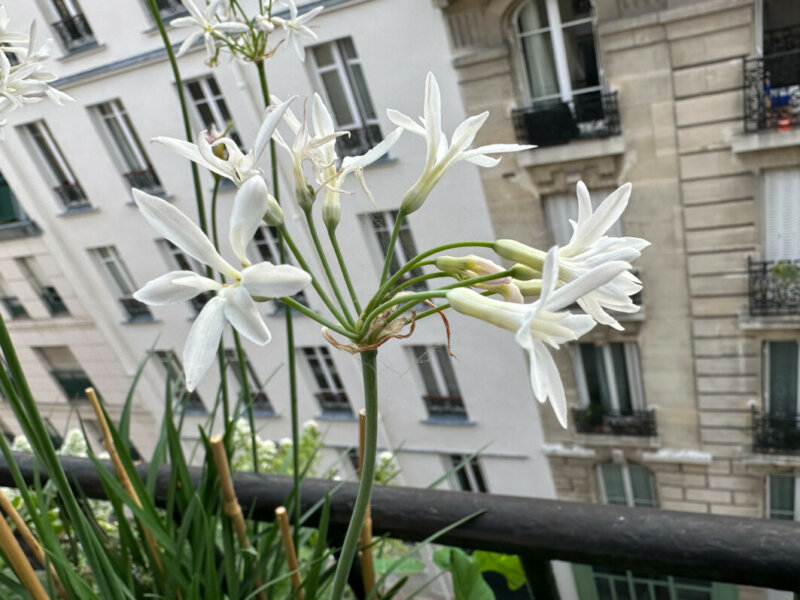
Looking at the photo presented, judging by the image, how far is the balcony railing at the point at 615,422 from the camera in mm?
1574

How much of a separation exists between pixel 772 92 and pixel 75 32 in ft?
4.34

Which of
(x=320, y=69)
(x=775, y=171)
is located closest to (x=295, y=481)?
(x=320, y=69)

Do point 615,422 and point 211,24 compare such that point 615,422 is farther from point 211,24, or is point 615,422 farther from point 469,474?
point 211,24

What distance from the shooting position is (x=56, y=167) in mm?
1418

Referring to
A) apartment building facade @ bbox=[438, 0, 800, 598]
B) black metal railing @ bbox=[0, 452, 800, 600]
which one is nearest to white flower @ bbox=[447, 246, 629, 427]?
black metal railing @ bbox=[0, 452, 800, 600]

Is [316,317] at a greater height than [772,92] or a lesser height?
greater

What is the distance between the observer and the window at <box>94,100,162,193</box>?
122 centimetres

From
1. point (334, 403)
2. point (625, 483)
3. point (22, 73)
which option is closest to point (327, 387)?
point (334, 403)

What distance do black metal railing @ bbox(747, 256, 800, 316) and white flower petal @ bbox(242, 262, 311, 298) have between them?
1.34 metres

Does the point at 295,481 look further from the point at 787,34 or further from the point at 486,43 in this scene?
the point at 787,34

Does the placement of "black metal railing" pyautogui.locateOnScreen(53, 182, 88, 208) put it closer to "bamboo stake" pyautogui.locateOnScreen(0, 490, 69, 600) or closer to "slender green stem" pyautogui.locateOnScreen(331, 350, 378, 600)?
"bamboo stake" pyautogui.locateOnScreen(0, 490, 69, 600)

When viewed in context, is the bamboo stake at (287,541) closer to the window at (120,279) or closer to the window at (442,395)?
the window at (442,395)

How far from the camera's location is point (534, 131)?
106 centimetres

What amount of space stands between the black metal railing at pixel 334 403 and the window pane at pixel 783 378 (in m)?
1.13
